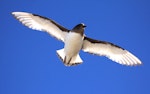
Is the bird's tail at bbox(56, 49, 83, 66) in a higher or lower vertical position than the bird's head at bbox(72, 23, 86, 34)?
lower

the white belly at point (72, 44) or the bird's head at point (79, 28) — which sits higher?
the bird's head at point (79, 28)

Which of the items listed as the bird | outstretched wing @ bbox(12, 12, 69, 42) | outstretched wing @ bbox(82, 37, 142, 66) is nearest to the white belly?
the bird

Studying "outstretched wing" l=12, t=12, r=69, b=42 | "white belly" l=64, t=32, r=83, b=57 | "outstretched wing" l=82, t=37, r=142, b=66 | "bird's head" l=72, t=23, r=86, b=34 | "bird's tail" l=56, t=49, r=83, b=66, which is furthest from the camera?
"outstretched wing" l=82, t=37, r=142, b=66

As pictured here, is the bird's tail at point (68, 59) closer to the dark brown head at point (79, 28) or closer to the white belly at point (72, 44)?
the white belly at point (72, 44)

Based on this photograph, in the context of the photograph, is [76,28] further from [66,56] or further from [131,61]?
[131,61]

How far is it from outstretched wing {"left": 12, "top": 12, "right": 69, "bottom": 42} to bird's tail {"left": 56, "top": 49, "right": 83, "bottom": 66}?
46cm

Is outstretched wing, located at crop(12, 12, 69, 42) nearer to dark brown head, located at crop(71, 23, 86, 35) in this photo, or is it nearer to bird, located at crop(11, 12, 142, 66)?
bird, located at crop(11, 12, 142, 66)

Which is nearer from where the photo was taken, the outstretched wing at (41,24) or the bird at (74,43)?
the bird at (74,43)

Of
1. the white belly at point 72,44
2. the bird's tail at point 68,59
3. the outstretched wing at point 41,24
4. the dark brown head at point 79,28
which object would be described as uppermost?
the outstretched wing at point 41,24

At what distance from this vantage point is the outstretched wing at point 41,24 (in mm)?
15367

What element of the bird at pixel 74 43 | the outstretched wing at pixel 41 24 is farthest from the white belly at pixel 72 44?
the outstretched wing at pixel 41 24

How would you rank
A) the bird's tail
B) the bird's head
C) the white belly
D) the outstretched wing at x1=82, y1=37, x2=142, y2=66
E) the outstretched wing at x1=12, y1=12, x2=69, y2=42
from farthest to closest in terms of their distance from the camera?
the outstretched wing at x1=82, y1=37, x2=142, y2=66 → the outstretched wing at x1=12, y1=12, x2=69, y2=42 → the bird's tail → the white belly → the bird's head

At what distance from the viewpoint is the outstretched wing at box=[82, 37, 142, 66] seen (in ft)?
51.2

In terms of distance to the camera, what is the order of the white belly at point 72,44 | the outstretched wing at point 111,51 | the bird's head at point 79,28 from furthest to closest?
the outstretched wing at point 111,51 → the white belly at point 72,44 → the bird's head at point 79,28
